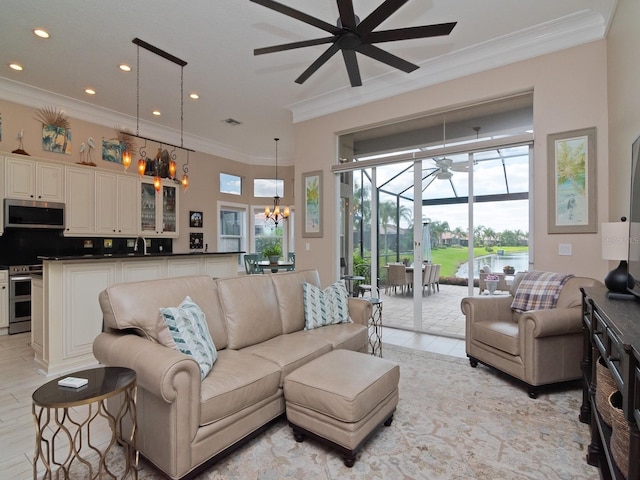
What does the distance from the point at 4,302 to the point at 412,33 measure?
578 centimetres

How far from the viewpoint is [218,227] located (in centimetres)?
743

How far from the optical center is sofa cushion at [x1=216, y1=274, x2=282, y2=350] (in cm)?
249

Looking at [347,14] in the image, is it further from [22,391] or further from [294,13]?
[22,391]

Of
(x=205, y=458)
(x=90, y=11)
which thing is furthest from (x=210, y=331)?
(x=90, y=11)

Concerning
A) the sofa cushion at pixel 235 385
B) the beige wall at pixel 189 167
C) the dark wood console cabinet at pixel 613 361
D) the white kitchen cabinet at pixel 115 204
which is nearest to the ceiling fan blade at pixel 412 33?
the dark wood console cabinet at pixel 613 361

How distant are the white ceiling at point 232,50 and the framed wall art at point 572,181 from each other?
1.01 metres

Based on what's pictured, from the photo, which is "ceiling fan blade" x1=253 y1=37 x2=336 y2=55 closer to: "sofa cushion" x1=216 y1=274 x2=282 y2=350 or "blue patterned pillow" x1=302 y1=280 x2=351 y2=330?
"sofa cushion" x1=216 y1=274 x2=282 y2=350

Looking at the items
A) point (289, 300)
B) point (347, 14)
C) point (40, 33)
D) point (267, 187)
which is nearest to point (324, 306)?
point (289, 300)

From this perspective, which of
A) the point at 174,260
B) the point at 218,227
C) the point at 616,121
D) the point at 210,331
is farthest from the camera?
the point at 218,227

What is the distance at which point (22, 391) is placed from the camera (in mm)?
2711

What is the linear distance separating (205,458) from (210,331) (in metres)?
0.83

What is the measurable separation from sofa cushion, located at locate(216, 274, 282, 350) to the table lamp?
2442 millimetres

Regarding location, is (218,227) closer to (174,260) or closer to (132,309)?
(174,260)

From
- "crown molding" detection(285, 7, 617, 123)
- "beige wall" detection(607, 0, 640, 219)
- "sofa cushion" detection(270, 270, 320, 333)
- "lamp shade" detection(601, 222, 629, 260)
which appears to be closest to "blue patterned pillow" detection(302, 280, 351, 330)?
"sofa cushion" detection(270, 270, 320, 333)
